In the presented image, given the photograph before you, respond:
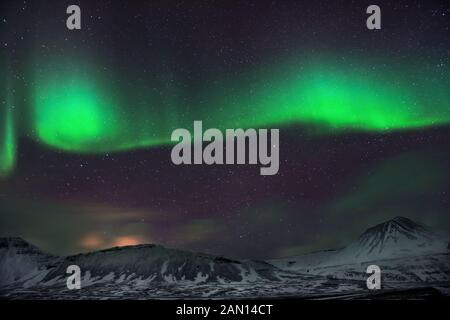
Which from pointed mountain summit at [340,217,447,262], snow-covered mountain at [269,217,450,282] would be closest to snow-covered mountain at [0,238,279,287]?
snow-covered mountain at [269,217,450,282]

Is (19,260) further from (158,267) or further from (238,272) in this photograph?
(238,272)

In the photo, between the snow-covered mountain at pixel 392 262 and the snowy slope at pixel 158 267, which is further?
the snowy slope at pixel 158 267

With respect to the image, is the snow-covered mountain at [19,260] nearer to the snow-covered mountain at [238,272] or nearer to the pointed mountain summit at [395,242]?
the snow-covered mountain at [238,272]

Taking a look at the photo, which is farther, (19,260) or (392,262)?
(392,262)

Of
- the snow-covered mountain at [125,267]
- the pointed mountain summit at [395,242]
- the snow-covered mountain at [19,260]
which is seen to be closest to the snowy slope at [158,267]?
the snow-covered mountain at [125,267]

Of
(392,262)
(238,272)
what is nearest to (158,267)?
(238,272)

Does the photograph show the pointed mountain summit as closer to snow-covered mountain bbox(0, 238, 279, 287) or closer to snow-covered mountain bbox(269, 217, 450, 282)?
snow-covered mountain bbox(269, 217, 450, 282)

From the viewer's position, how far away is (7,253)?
37.5 feet

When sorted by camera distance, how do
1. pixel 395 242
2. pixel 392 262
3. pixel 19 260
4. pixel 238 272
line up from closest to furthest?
1. pixel 238 272
2. pixel 19 260
3. pixel 395 242
4. pixel 392 262

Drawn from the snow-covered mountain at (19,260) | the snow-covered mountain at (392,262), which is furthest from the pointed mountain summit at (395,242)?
the snow-covered mountain at (19,260)

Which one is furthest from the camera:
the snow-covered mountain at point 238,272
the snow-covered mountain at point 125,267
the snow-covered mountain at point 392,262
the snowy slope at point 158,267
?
the snowy slope at point 158,267

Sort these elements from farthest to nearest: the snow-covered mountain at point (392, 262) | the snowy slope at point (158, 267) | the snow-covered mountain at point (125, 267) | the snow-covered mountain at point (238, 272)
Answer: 1. the snowy slope at point (158, 267)
2. the snow-covered mountain at point (125, 267)
3. the snow-covered mountain at point (392, 262)
4. the snow-covered mountain at point (238, 272)

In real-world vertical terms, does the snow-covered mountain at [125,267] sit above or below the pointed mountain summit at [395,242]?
below
